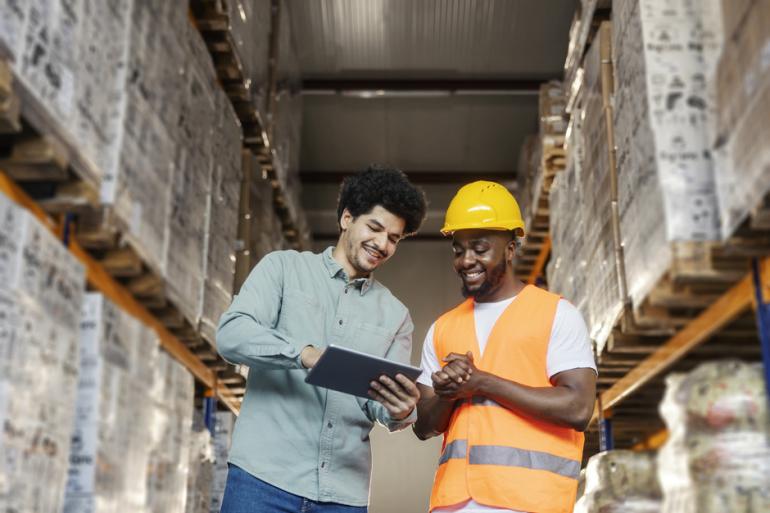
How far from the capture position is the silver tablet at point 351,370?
9.16ft

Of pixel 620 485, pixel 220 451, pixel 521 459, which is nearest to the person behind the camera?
pixel 521 459

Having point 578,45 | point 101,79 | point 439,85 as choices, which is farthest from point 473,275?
point 439,85

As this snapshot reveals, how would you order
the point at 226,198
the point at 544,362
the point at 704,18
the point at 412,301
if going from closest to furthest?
the point at 544,362 < the point at 704,18 < the point at 226,198 < the point at 412,301

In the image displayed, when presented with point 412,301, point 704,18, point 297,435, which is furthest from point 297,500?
point 412,301

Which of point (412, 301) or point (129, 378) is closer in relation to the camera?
point (129, 378)

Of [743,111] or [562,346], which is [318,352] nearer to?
[562,346]

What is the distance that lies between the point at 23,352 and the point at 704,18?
3.16 meters

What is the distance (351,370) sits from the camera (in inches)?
114

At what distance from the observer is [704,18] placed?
13.8 feet

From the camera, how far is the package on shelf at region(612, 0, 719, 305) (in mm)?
4043

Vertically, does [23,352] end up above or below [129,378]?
below

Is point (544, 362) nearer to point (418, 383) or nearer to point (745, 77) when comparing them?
point (418, 383)

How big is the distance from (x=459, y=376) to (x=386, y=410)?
16.6 inches

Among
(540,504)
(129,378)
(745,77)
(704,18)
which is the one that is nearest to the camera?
(540,504)
